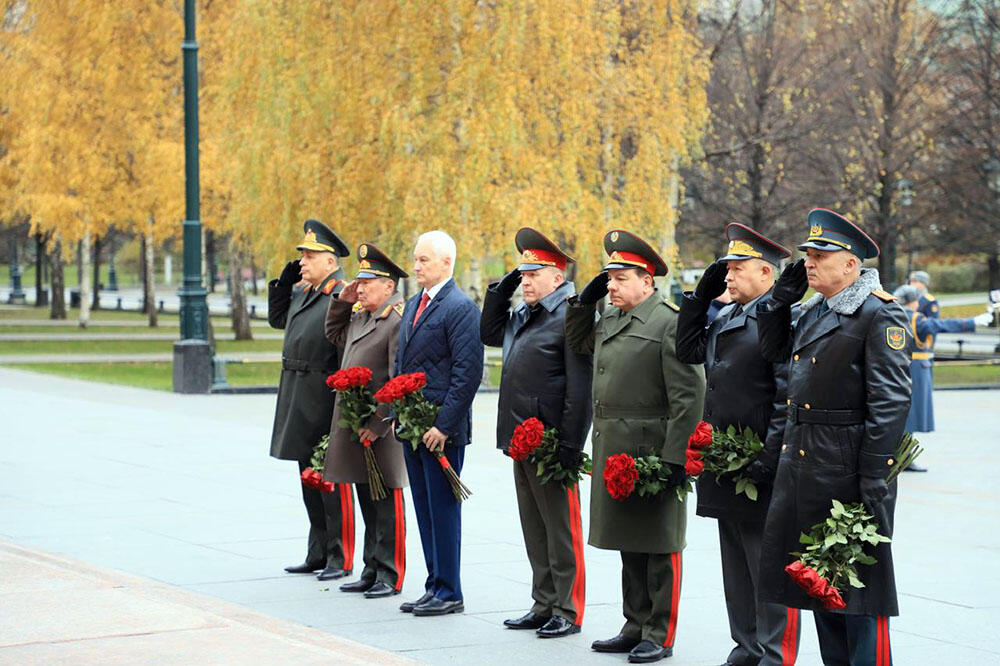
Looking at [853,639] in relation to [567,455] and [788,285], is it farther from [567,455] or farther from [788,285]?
[567,455]

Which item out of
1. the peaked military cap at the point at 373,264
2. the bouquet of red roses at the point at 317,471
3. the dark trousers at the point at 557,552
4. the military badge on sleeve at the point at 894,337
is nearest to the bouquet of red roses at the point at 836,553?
the military badge on sleeve at the point at 894,337

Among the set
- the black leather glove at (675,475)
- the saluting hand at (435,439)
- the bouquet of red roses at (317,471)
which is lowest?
the bouquet of red roses at (317,471)

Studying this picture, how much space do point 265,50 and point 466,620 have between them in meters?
18.5

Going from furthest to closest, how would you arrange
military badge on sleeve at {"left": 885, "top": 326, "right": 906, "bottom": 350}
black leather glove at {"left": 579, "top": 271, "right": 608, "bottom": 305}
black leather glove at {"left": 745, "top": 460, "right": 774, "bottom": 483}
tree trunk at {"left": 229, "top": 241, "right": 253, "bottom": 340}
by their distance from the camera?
tree trunk at {"left": 229, "top": 241, "right": 253, "bottom": 340} → black leather glove at {"left": 579, "top": 271, "right": 608, "bottom": 305} → black leather glove at {"left": 745, "top": 460, "right": 774, "bottom": 483} → military badge on sleeve at {"left": 885, "top": 326, "right": 906, "bottom": 350}

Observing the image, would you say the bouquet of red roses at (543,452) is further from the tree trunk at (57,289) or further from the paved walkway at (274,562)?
the tree trunk at (57,289)

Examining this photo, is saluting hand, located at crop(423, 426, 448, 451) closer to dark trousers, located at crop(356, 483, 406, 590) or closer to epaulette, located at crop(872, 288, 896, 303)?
dark trousers, located at crop(356, 483, 406, 590)

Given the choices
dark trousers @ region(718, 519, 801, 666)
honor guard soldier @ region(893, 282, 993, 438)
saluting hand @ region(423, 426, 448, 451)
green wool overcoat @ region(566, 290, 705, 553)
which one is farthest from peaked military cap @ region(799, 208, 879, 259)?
honor guard soldier @ region(893, 282, 993, 438)

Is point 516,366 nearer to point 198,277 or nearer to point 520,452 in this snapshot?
point 520,452

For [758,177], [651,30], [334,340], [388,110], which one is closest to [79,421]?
[388,110]

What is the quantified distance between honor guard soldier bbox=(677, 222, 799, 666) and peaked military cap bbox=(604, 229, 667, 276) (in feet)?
1.36

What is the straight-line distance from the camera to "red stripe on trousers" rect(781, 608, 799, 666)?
703 centimetres

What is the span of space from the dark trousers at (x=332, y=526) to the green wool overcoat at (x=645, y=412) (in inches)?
96.1

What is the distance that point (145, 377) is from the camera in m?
27.7

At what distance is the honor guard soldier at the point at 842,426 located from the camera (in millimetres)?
6246
